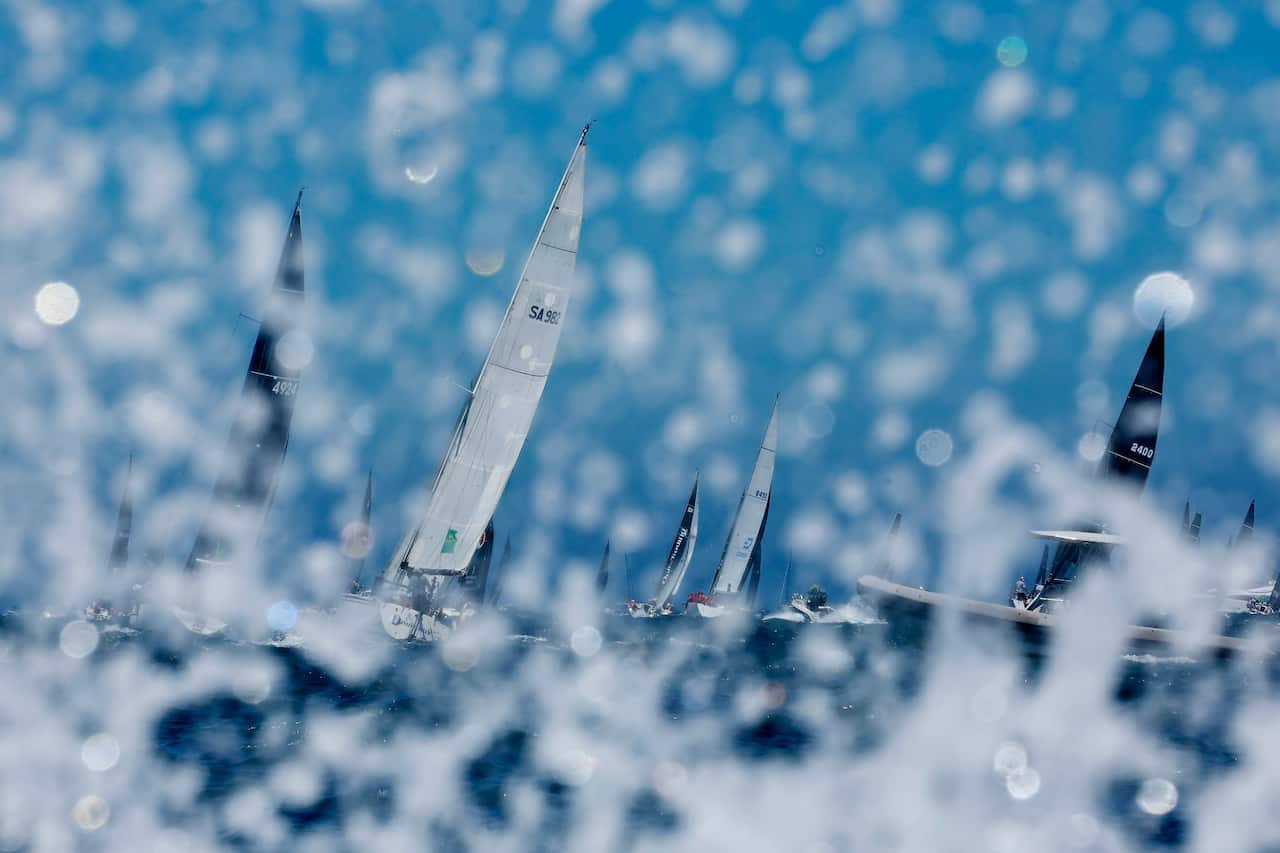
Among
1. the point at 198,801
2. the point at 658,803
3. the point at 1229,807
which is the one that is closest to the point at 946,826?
the point at 658,803

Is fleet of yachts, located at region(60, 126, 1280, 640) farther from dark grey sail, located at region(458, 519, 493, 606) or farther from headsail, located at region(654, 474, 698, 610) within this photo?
headsail, located at region(654, 474, 698, 610)

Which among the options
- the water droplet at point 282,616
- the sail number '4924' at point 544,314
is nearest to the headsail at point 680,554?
the water droplet at point 282,616

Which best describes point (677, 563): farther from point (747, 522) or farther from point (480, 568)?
point (480, 568)

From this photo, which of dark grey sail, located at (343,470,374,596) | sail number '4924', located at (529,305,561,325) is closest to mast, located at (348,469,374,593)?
dark grey sail, located at (343,470,374,596)

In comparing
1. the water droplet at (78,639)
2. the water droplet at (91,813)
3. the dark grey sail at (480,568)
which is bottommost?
the water droplet at (78,639)

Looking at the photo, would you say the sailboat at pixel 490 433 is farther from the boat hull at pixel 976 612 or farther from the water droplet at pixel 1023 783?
the water droplet at pixel 1023 783

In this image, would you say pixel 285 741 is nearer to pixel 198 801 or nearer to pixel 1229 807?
pixel 198 801
